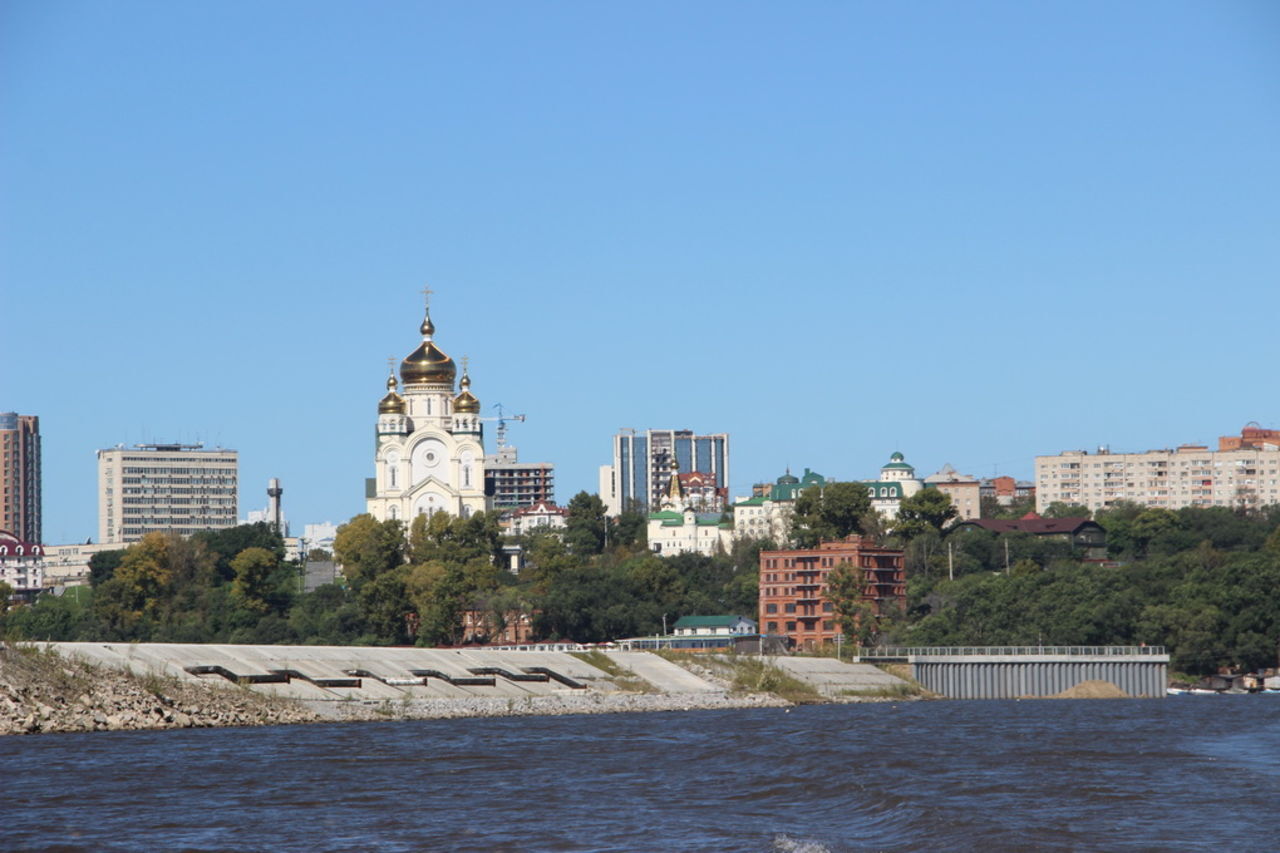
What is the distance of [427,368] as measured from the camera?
17662cm

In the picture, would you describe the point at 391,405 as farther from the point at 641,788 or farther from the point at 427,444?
the point at 641,788

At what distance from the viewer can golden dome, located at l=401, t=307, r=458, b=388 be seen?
176500mm

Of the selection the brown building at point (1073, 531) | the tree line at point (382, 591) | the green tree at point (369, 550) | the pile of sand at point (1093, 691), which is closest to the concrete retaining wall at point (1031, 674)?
the pile of sand at point (1093, 691)

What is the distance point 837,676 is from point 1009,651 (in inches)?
397

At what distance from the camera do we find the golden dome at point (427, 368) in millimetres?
176500

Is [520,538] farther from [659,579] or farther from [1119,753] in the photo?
[1119,753]

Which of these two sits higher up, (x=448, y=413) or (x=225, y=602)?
(x=448, y=413)

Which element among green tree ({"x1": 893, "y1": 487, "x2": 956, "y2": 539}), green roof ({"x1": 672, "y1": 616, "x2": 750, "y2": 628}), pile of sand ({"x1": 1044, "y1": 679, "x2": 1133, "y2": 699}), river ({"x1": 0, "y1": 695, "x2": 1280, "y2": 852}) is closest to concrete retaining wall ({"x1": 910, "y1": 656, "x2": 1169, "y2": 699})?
pile of sand ({"x1": 1044, "y1": 679, "x2": 1133, "y2": 699})

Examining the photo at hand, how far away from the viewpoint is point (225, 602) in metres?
140

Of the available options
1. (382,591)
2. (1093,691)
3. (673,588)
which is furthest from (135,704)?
(673,588)

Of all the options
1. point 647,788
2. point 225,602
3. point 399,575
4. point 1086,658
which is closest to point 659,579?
point 399,575

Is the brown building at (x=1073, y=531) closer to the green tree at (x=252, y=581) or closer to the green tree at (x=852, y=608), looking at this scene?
the green tree at (x=852, y=608)

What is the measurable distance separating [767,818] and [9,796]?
1499 cm

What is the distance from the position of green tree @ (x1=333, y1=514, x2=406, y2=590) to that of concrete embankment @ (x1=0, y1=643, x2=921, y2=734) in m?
46.1
